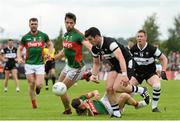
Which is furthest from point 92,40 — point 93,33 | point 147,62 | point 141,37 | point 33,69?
point 33,69

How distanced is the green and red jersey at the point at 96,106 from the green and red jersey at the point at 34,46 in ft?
10.4

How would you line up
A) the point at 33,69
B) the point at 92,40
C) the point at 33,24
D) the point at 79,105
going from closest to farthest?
the point at 92,40 < the point at 79,105 < the point at 33,24 < the point at 33,69

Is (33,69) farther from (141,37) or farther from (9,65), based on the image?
(9,65)

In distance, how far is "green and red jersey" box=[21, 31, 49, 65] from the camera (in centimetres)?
1830

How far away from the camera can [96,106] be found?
51.2 ft

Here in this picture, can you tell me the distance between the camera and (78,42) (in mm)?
15961

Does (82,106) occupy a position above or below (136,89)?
below

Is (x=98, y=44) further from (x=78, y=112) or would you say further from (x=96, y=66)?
(x=78, y=112)

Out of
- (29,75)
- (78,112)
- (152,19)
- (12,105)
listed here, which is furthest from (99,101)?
(152,19)

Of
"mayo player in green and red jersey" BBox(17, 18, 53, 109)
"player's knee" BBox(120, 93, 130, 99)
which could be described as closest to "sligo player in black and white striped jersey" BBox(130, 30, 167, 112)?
"player's knee" BBox(120, 93, 130, 99)

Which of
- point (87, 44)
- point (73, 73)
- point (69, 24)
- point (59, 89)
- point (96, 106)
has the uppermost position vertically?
point (69, 24)

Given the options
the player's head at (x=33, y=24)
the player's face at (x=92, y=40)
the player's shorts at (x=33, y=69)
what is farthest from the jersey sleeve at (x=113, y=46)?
the player's shorts at (x=33, y=69)

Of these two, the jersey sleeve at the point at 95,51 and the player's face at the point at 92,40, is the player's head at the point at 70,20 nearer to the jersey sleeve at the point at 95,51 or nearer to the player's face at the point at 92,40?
the jersey sleeve at the point at 95,51

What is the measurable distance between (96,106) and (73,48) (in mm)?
1578
